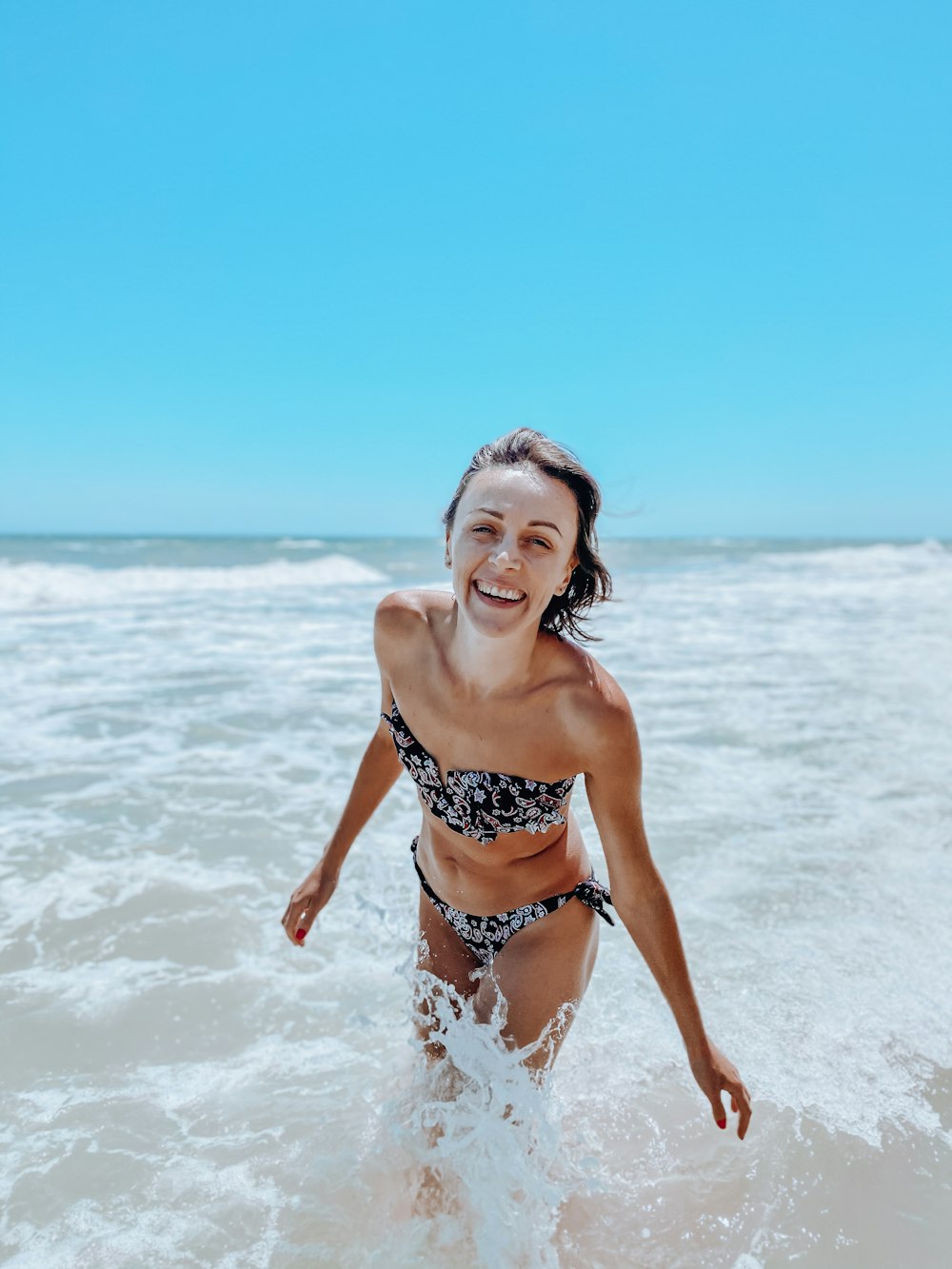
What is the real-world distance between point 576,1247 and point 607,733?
1.30 meters

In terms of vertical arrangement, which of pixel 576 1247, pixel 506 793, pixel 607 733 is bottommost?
pixel 576 1247

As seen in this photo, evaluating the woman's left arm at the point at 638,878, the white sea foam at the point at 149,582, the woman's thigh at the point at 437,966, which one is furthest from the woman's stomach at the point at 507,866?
the white sea foam at the point at 149,582

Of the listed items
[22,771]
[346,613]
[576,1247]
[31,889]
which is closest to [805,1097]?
[576,1247]

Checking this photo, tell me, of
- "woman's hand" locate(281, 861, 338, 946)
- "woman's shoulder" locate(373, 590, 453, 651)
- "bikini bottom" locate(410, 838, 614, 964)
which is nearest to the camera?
"bikini bottom" locate(410, 838, 614, 964)

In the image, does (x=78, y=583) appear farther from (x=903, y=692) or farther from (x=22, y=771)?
(x=903, y=692)

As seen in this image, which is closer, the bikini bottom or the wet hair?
the wet hair

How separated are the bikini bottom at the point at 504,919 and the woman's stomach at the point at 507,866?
0.02 metres

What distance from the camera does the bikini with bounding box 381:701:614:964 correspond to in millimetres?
2295

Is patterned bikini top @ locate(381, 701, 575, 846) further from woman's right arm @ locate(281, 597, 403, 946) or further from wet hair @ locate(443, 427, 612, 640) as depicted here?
wet hair @ locate(443, 427, 612, 640)

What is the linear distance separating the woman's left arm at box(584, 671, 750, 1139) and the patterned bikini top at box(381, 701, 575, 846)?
16 centimetres

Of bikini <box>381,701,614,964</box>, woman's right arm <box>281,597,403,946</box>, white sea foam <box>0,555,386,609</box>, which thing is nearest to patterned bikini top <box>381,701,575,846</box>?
bikini <box>381,701,614,964</box>

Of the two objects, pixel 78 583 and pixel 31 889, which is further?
pixel 78 583

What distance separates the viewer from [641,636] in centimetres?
1247

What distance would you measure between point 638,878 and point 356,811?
1.02m
